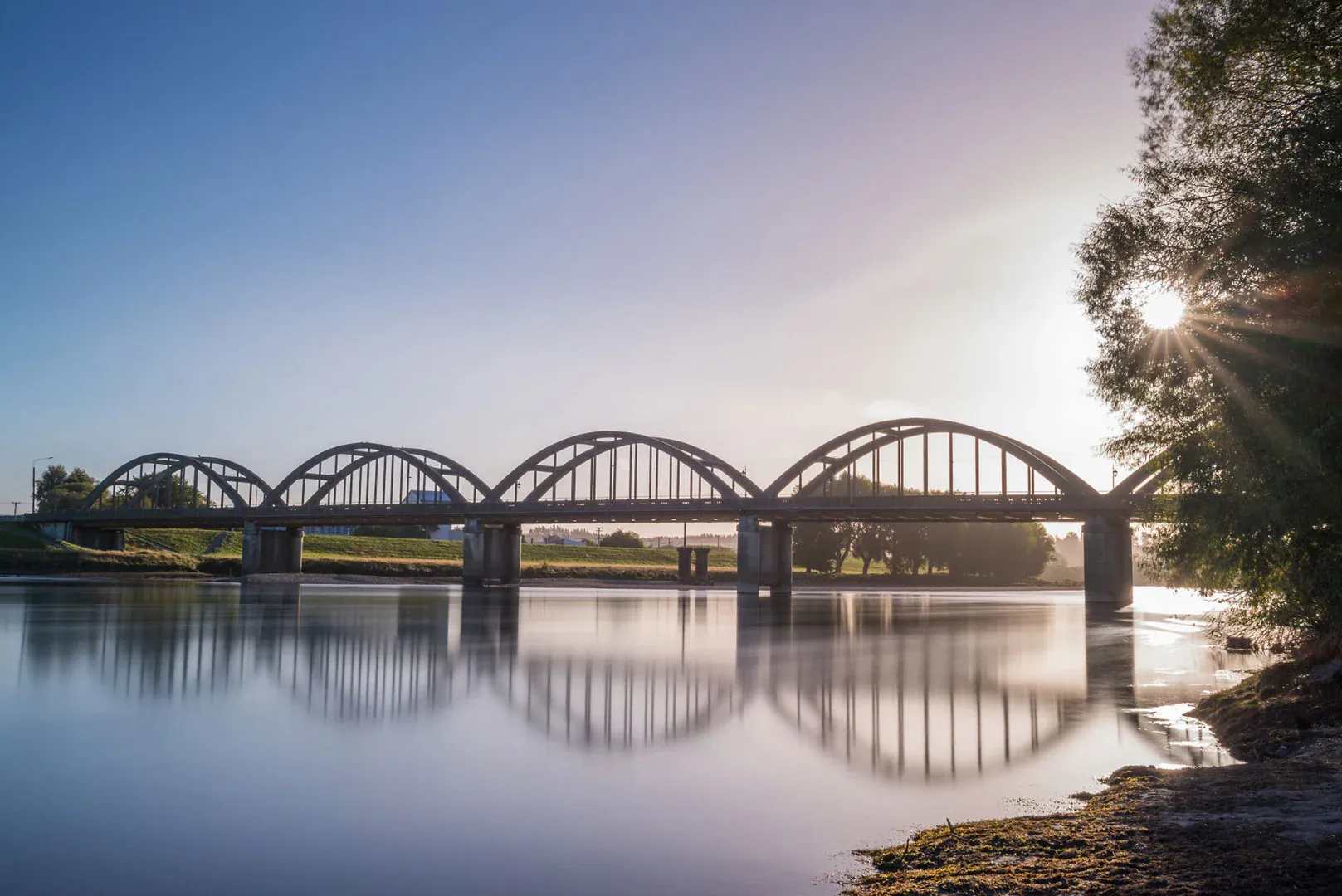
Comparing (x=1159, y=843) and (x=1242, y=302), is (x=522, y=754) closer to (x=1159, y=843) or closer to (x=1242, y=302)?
(x=1159, y=843)

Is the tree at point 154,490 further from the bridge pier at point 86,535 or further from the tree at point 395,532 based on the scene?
the tree at point 395,532

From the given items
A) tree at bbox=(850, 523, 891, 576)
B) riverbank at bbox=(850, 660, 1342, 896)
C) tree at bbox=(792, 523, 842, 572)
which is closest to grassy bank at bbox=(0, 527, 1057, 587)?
tree at bbox=(792, 523, 842, 572)

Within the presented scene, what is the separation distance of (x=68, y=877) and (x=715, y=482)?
86.1 meters

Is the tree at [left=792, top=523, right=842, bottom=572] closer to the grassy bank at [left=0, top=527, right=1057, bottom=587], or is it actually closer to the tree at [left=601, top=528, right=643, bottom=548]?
the grassy bank at [left=0, top=527, right=1057, bottom=587]

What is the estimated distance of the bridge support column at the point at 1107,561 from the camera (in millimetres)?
69375

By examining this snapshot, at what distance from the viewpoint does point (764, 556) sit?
84750 millimetres

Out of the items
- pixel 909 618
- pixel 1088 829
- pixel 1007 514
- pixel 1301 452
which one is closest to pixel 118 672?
pixel 1088 829

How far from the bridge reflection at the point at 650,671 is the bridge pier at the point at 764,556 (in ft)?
117

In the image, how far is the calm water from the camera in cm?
771

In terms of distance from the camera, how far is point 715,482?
92.9m

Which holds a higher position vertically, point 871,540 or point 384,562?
point 871,540

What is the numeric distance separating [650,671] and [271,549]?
91.6 metres

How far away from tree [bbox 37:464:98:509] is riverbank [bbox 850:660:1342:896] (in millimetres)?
146131

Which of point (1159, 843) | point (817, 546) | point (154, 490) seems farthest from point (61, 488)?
point (1159, 843)
